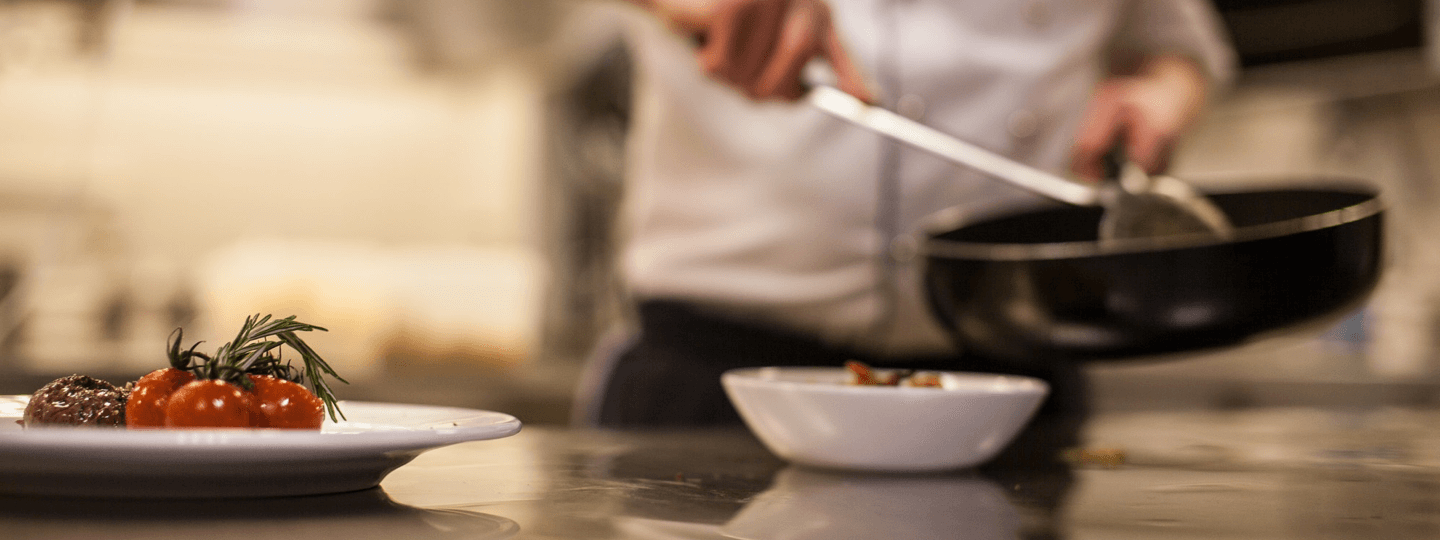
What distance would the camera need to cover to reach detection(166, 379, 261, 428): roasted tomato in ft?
1.70

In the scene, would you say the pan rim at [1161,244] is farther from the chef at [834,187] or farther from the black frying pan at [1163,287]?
the chef at [834,187]

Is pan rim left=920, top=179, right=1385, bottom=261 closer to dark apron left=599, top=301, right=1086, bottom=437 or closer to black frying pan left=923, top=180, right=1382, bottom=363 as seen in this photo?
black frying pan left=923, top=180, right=1382, bottom=363

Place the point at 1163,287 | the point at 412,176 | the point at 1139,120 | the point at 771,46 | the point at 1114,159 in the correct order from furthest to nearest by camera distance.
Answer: the point at 412,176 → the point at 1139,120 → the point at 1114,159 → the point at 771,46 → the point at 1163,287

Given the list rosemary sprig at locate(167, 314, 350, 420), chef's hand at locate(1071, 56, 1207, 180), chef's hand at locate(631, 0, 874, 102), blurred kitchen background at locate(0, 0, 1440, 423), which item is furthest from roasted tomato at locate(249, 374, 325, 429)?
blurred kitchen background at locate(0, 0, 1440, 423)

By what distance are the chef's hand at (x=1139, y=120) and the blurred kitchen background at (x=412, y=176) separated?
919mm

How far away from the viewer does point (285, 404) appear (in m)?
0.55

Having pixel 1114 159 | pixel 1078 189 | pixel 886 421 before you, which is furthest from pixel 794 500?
pixel 1114 159

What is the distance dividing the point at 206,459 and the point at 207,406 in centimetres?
7

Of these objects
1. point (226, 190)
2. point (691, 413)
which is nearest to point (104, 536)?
point (691, 413)

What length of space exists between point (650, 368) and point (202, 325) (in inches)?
80.8

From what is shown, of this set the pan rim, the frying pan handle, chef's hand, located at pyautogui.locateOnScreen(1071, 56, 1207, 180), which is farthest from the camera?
chef's hand, located at pyautogui.locateOnScreen(1071, 56, 1207, 180)

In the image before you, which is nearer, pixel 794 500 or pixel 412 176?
pixel 794 500

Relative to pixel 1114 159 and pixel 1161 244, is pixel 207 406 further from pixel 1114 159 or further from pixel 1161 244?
pixel 1114 159

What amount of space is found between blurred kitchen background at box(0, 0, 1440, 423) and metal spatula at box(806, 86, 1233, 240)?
119 cm
